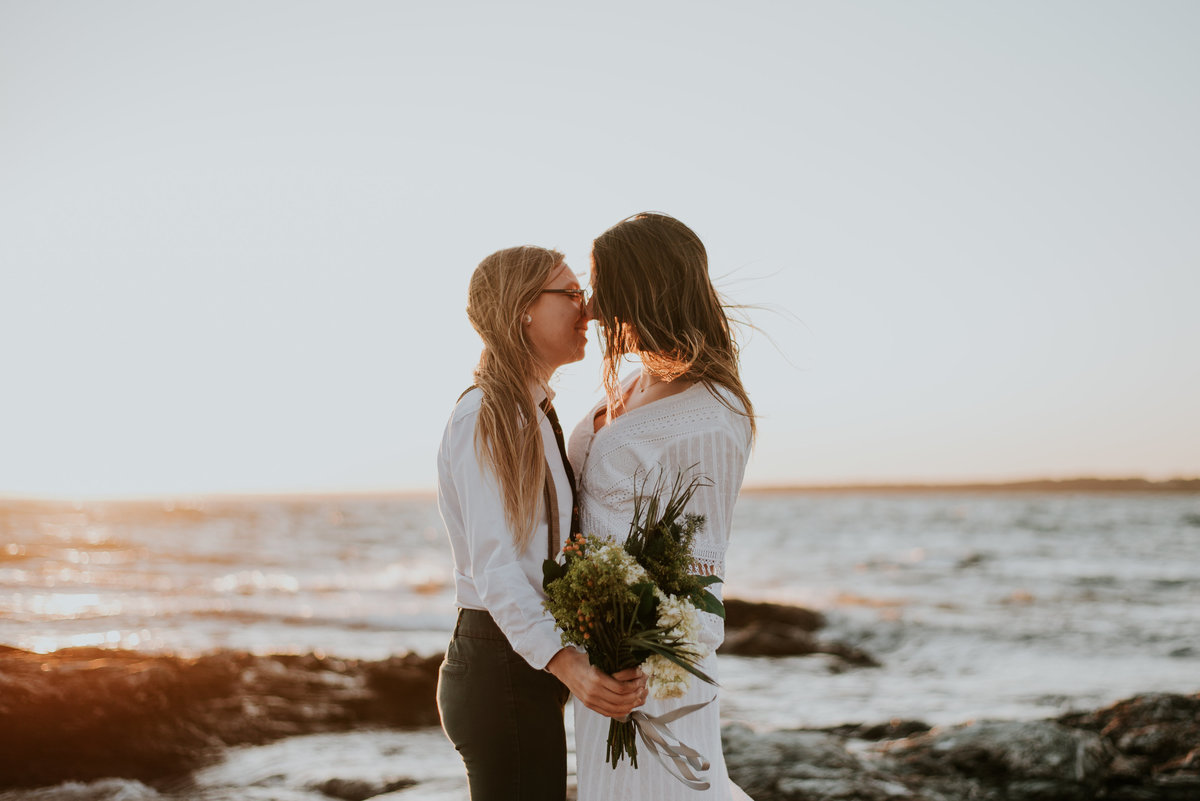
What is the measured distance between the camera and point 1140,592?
17812mm

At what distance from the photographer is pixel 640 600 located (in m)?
2.19

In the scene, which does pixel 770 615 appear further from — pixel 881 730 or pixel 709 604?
pixel 709 604

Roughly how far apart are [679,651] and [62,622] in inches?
574

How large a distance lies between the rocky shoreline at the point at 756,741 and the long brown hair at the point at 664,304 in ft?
12.5

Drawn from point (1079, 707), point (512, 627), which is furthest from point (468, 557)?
point (1079, 707)

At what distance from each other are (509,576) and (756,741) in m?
4.51

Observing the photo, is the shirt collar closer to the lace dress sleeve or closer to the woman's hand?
the lace dress sleeve

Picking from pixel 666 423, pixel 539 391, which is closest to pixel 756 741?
pixel 666 423

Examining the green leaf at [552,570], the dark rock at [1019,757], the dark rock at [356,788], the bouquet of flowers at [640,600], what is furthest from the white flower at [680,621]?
the dark rock at [1019,757]

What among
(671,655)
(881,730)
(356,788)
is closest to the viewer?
(671,655)

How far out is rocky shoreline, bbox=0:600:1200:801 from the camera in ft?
18.6

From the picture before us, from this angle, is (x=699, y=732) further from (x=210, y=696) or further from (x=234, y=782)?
(x=210, y=696)

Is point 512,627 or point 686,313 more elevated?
point 686,313

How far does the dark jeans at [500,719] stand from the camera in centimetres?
250
